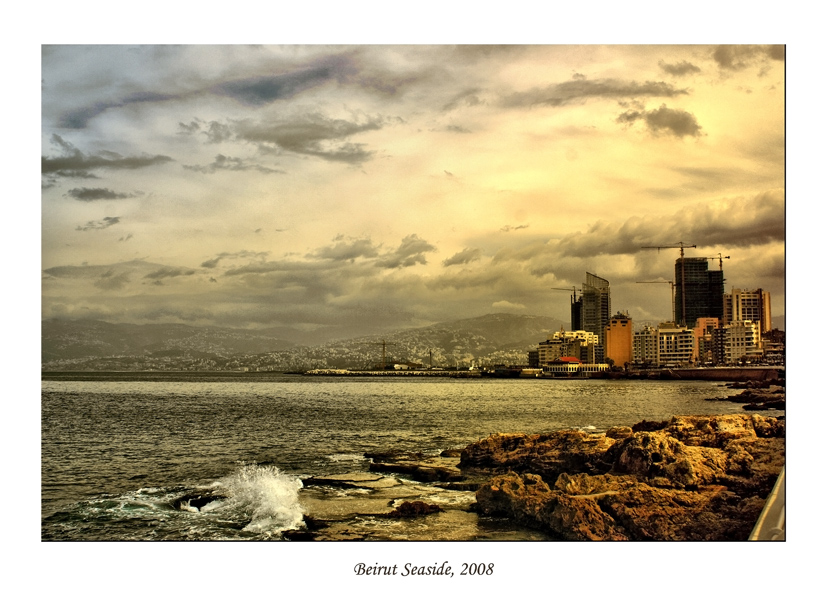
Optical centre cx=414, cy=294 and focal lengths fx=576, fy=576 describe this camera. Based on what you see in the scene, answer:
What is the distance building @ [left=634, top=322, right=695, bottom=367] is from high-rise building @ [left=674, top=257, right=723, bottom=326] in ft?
1.75

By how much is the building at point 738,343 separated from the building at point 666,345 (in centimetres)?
35

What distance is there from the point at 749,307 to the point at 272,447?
596 cm

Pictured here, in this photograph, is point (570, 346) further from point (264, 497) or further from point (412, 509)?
point (264, 497)

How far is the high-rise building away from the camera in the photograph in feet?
21.9

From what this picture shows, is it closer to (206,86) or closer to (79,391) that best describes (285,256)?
(206,86)

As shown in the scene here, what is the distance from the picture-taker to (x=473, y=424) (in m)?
8.66

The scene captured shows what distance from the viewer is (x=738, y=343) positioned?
23.6 ft

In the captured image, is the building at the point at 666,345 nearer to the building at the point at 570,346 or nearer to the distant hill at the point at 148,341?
the building at the point at 570,346

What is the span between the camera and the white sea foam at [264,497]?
525cm

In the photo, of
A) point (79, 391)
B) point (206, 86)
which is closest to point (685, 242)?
point (206, 86)

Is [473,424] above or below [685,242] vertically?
below

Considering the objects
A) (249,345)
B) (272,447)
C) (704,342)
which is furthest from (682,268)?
(249,345)

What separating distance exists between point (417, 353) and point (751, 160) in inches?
231

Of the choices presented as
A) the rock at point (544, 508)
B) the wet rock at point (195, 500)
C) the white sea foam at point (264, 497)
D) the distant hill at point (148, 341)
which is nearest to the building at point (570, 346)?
the rock at point (544, 508)
